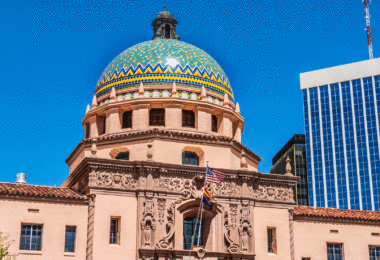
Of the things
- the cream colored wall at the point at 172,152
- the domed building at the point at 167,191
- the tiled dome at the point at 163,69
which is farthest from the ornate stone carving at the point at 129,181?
Result: the tiled dome at the point at 163,69

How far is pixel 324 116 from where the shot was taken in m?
106

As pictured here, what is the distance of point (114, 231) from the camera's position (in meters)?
39.6

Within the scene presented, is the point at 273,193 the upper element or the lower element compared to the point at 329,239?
upper

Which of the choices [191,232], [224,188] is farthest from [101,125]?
[191,232]

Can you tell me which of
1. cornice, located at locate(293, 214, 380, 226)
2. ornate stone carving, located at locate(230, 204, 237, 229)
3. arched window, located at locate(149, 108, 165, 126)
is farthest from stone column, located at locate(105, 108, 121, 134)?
cornice, located at locate(293, 214, 380, 226)

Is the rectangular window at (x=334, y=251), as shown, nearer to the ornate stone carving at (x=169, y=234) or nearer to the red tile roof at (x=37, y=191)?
the ornate stone carving at (x=169, y=234)

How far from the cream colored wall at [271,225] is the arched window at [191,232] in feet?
11.6

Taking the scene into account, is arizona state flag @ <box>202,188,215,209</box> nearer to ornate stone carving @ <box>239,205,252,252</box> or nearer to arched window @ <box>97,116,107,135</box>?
ornate stone carving @ <box>239,205,252,252</box>

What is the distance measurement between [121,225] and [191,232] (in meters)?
4.50

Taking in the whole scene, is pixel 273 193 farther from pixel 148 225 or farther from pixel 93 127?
pixel 93 127

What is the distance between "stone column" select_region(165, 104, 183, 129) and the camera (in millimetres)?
45844

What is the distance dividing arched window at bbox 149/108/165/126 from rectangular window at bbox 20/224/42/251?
11.8m

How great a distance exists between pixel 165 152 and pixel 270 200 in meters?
7.22

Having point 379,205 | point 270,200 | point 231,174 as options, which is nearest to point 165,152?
point 231,174
